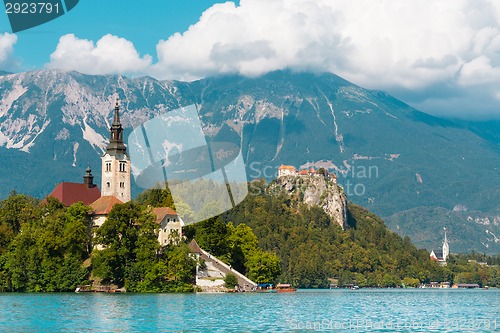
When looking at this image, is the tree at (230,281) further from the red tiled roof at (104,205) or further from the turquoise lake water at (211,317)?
the turquoise lake water at (211,317)

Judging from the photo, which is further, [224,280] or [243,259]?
[243,259]

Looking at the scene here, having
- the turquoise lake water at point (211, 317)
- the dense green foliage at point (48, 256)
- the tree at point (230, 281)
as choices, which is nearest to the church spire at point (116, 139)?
the dense green foliage at point (48, 256)

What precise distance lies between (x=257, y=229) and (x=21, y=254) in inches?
3736

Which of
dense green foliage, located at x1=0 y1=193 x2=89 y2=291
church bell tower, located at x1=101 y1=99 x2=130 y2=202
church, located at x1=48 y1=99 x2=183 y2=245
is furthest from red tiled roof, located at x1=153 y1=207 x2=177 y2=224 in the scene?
church bell tower, located at x1=101 y1=99 x2=130 y2=202

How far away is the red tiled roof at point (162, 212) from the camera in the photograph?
107069mm

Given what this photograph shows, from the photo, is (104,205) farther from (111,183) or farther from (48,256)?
(111,183)

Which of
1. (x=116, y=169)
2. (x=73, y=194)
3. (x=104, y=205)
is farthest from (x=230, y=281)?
(x=73, y=194)

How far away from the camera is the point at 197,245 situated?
108875 millimetres

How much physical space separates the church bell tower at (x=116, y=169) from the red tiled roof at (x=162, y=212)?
1851 cm

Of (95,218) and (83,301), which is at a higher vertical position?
(95,218)

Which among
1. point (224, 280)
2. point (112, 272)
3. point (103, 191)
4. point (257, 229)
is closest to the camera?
point (112, 272)

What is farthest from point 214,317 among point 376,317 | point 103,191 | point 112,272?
point 103,191

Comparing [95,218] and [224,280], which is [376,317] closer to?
[224,280]

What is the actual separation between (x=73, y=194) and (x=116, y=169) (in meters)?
7.31
